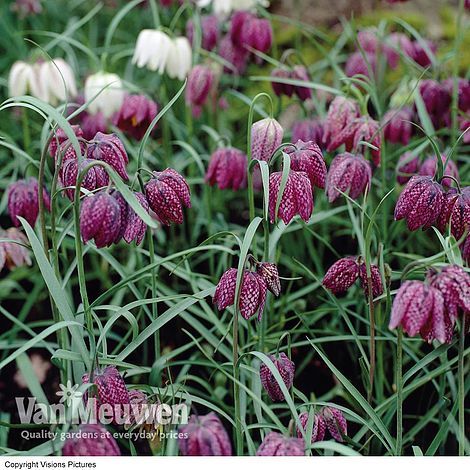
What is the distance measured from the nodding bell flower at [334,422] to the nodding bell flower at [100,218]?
0.48 m

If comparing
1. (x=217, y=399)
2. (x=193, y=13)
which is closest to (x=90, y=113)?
(x=193, y=13)

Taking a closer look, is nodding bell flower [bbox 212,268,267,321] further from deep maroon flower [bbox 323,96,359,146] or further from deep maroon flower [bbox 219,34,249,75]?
deep maroon flower [bbox 219,34,249,75]

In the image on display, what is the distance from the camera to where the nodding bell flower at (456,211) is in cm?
141

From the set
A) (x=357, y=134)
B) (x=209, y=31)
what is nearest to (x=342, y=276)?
(x=357, y=134)

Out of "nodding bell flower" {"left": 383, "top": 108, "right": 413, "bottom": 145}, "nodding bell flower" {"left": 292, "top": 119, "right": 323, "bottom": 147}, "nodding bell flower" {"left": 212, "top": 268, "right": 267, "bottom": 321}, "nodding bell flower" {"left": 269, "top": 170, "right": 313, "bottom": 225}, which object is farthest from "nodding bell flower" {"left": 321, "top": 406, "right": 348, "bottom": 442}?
"nodding bell flower" {"left": 383, "top": 108, "right": 413, "bottom": 145}

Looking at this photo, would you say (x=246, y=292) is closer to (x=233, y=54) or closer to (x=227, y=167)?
(x=227, y=167)

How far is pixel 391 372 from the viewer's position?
2.00m

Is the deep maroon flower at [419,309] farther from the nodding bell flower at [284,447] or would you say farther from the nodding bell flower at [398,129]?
the nodding bell flower at [398,129]

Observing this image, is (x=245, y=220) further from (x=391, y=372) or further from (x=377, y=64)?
(x=391, y=372)

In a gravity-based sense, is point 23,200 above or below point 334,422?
above

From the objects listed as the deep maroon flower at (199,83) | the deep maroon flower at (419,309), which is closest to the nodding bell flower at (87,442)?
the deep maroon flower at (419,309)

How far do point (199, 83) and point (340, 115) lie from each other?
60 cm

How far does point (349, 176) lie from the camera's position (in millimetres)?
1632

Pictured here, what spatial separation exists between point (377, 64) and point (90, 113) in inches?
Result: 32.9
